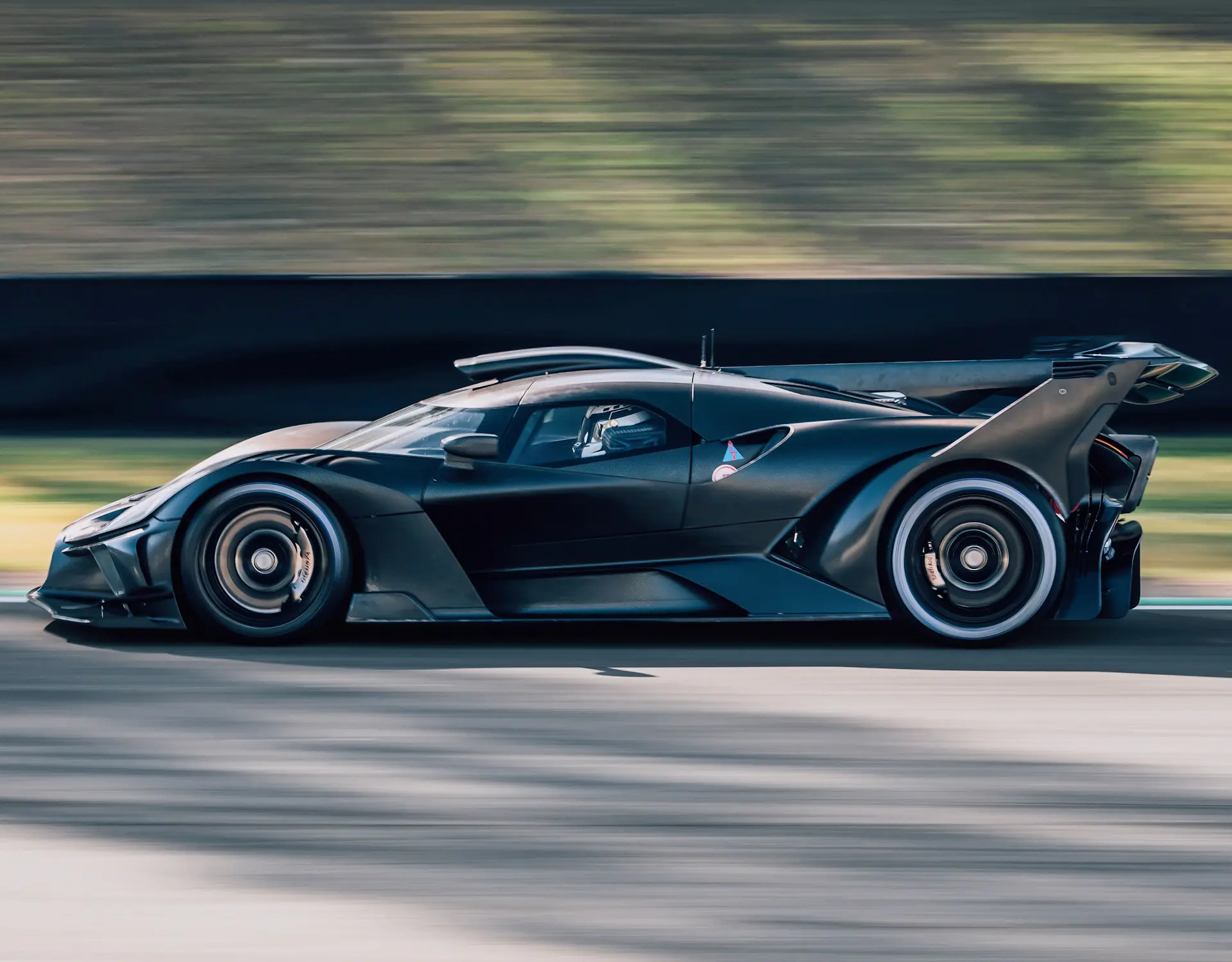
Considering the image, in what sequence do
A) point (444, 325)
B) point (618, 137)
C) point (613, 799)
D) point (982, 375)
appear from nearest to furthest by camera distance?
point (613, 799) < point (982, 375) < point (444, 325) < point (618, 137)

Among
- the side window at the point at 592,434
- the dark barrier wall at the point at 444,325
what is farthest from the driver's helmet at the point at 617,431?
the dark barrier wall at the point at 444,325

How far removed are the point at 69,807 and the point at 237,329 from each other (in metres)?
7.29

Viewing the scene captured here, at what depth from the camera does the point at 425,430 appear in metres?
6.38

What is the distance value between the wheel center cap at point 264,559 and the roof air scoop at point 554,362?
1123mm

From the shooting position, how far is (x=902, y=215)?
1609 centimetres

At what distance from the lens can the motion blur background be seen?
11203mm

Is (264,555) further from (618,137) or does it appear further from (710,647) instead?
(618,137)

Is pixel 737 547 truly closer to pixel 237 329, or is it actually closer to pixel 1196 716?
pixel 1196 716

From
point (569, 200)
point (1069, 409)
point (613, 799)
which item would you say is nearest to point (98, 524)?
point (613, 799)

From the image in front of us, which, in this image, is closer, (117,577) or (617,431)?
(117,577)

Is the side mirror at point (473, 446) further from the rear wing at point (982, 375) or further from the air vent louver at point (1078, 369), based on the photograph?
the air vent louver at point (1078, 369)

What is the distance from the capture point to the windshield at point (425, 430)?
20.5 ft

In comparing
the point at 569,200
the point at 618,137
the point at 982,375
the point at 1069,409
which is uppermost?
the point at 618,137

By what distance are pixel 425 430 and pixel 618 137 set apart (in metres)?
11.8
